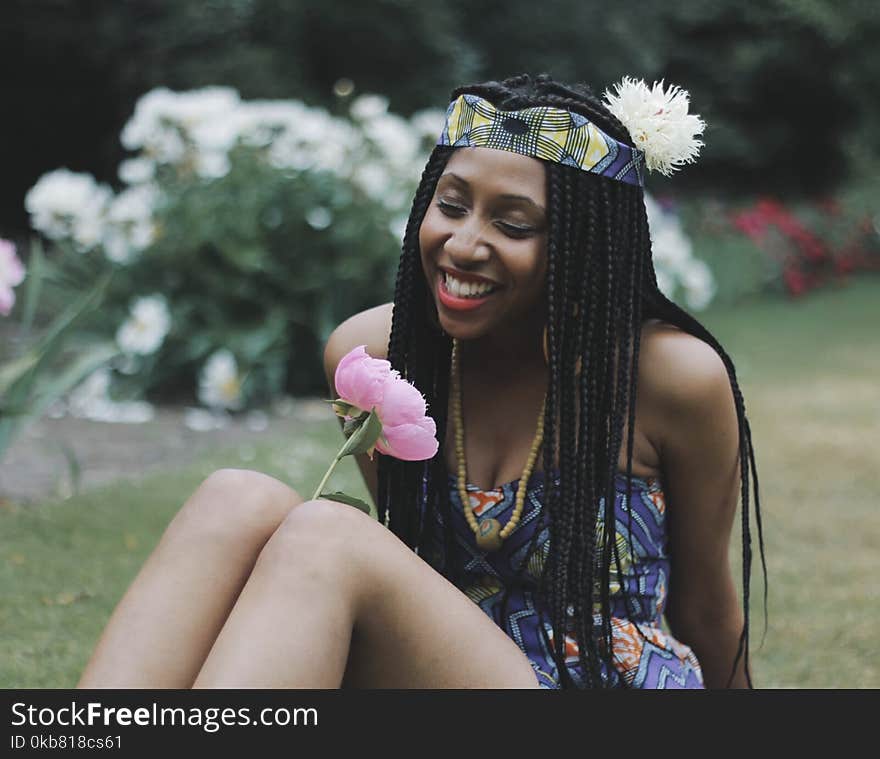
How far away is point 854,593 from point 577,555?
1.81 m

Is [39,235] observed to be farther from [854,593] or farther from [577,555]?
[577,555]

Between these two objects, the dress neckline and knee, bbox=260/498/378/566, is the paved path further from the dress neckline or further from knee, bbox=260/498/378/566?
knee, bbox=260/498/378/566

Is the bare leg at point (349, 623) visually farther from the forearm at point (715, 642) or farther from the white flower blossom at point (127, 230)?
the white flower blossom at point (127, 230)

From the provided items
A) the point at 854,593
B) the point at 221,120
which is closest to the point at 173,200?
the point at 221,120

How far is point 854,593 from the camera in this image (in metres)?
3.48

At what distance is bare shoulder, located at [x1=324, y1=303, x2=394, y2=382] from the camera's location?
225cm

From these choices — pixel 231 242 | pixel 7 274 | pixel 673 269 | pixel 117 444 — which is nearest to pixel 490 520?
pixel 7 274

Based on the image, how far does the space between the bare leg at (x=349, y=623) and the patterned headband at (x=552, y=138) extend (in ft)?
2.02

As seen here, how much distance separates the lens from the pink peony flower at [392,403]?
69.8 inches

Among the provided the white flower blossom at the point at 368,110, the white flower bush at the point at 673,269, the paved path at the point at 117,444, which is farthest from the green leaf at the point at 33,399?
the white flower bush at the point at 673,269

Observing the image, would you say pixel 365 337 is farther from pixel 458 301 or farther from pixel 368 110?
pixel 368 110

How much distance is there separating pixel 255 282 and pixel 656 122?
3.89m

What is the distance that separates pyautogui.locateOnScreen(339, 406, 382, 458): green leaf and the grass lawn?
1187 millimetres

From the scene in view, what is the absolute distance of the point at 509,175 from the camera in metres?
1.93
